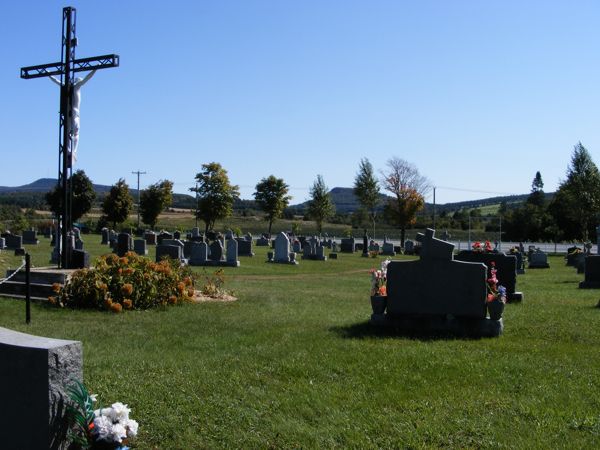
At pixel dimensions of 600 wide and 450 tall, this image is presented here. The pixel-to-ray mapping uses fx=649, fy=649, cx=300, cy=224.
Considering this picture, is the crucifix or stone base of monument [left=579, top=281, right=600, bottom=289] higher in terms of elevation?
the crucifix

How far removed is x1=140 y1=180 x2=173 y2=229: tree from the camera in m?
64.0

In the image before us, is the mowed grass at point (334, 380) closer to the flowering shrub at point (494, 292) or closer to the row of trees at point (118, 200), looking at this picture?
the flowering shrub at point (494, 292)

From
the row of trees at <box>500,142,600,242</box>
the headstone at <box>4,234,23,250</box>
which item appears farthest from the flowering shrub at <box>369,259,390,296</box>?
the row of trees at <box>500,142,600,242</box>

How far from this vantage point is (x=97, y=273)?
12922 mm

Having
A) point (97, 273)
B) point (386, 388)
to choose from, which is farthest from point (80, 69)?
point (386, 388)

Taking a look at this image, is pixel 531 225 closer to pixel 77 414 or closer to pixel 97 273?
pixel 97 273

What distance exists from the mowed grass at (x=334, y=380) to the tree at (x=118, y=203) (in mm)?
52177

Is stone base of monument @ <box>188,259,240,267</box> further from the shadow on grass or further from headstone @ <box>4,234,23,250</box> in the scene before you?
the shadow on grass

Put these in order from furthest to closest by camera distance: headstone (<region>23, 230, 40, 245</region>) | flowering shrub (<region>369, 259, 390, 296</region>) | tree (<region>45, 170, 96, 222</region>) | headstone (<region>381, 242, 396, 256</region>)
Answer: tree (<region>45, 170, 96, 222</region>), headstone (<region>381, 242, 396, 256</region>), headstone (<region>23, 230, 40, 245</region>), flowering shrub (<region>369, 259, 390, 296</region>)

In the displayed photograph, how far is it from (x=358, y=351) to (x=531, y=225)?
68288 millimetres

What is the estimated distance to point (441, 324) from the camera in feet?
31.8

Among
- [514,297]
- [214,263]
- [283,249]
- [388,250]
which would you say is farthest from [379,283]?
[388,250]

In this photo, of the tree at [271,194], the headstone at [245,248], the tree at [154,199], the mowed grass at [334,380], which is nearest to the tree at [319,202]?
the tree at [271,194]

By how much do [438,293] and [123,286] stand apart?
6106mm
